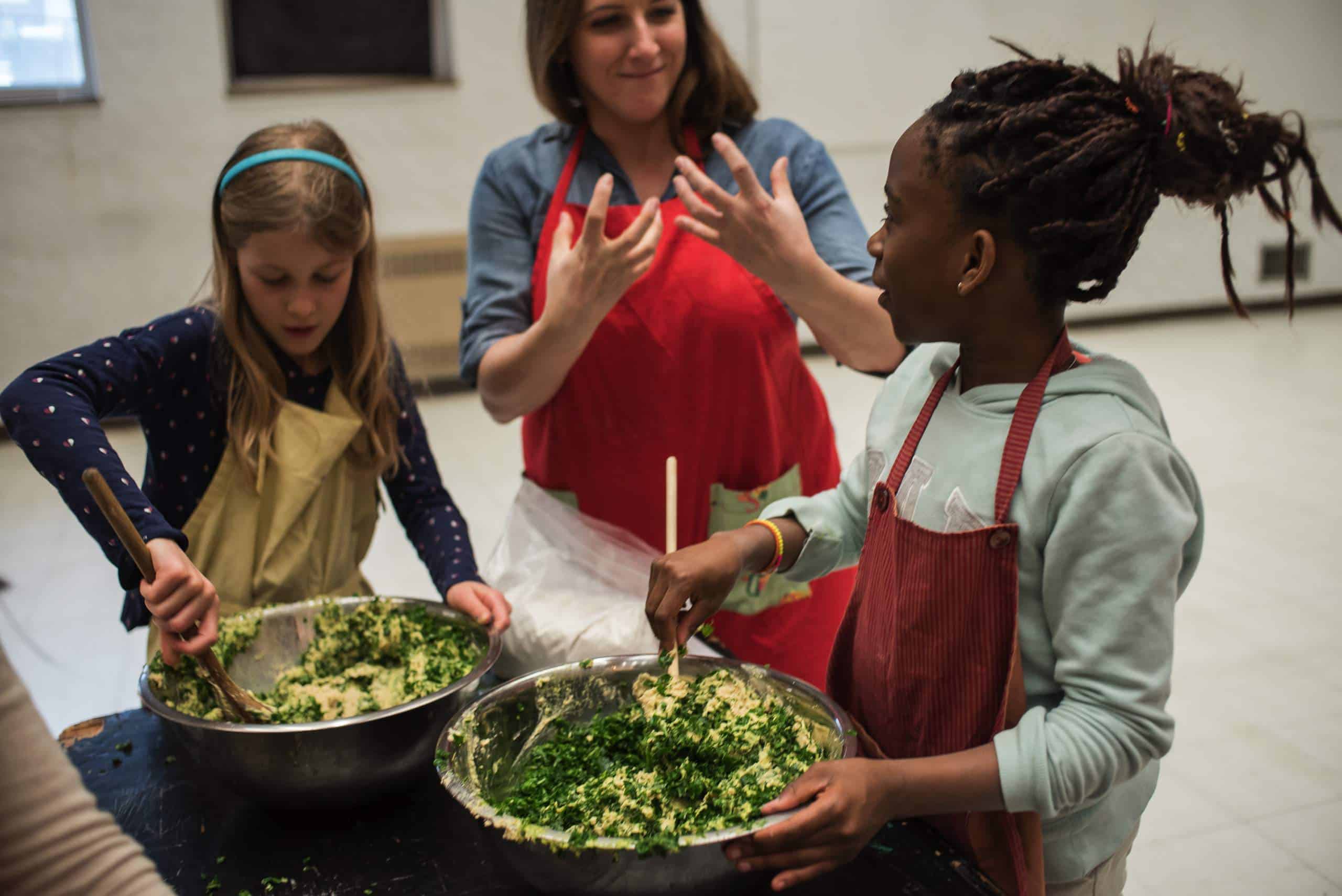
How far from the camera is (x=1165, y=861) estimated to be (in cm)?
215

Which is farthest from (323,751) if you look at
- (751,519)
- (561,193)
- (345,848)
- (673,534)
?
(561,193)

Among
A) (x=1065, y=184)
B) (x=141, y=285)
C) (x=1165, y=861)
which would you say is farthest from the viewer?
(x=141, y=285)

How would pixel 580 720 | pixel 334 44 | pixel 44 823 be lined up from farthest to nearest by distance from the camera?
pixel 334 44
pixel 580 720
pixel 44 823

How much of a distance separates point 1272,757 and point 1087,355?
1.95 meters

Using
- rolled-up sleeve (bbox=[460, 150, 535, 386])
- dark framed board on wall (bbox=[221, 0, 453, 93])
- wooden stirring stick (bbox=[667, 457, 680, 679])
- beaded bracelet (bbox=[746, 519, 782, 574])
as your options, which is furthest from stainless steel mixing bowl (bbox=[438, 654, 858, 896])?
dark framed board on wall (bbox=[221, 0, 453, 93])

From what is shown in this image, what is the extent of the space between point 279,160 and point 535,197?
38 centimetres

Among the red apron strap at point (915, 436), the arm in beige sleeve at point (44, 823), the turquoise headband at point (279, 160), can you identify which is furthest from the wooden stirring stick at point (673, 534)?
the turquoise headband at point (279, 160)

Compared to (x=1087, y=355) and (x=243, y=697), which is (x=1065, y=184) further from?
(x=243, y=697)

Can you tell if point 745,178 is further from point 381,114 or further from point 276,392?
point 381,114

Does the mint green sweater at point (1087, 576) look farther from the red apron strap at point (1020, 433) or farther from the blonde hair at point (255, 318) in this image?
the blonde hair at point (255, 318)

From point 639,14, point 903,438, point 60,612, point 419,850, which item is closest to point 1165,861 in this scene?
point 903,438

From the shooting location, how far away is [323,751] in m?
1.01

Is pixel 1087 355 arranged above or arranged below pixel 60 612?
above

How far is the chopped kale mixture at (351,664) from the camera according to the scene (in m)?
1.19
